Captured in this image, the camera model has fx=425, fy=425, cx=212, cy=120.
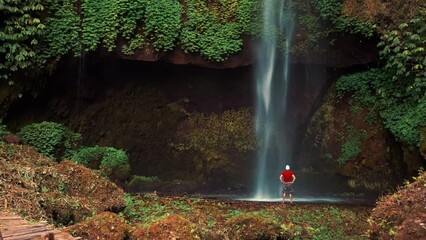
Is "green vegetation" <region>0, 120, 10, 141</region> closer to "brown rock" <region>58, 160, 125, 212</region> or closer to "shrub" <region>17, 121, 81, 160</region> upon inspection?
"shrub" <region>17, 121, 81, 160</region>

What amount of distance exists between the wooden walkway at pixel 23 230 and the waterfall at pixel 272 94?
8509 millimetres

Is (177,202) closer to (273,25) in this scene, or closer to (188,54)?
(188,54)

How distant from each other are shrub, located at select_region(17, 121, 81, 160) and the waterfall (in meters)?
5.44

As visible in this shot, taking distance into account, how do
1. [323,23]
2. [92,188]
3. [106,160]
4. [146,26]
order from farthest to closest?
[323,23] < [146,26] < [106,160] < [92,188]

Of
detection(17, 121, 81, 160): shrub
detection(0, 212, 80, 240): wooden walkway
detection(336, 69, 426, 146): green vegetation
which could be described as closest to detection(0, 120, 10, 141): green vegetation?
detection(17, 121, 81, 160): shrub

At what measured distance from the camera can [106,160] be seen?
11203 mm

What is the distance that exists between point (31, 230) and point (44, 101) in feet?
28.3

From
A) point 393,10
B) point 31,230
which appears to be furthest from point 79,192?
point 393,10

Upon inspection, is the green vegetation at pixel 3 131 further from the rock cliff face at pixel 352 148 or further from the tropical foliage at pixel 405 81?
the tropical foliage at pixel 405 81

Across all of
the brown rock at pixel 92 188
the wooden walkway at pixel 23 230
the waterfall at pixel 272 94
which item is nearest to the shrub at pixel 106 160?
the brown rock at pixel 92 188

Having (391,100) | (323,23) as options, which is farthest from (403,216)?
(323,23)

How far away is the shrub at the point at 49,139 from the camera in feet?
35.2

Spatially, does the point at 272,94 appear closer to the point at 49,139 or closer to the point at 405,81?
the point at 405,81

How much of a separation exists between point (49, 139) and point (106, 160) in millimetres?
1531
